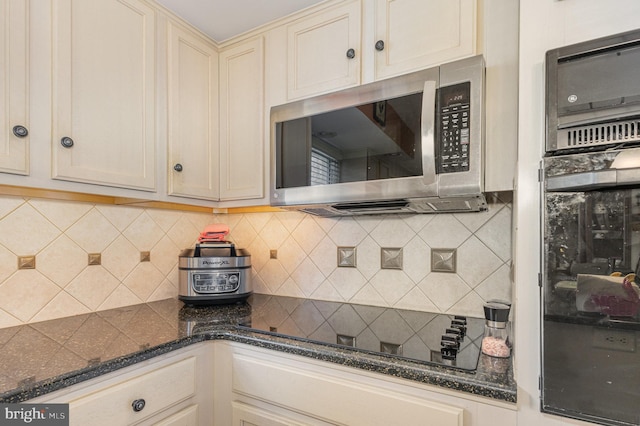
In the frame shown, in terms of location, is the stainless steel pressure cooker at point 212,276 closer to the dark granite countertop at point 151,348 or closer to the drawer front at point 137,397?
the dark granite countertop at point 151,348

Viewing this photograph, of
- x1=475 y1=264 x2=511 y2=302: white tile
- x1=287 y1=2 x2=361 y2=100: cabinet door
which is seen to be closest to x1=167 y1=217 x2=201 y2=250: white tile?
x1=287 y1=2 x2=361 y2=100: cabinet door

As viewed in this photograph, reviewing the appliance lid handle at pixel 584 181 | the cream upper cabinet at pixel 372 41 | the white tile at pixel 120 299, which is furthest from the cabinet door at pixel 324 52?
the white tile at pixel 120 299

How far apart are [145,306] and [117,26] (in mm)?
1143

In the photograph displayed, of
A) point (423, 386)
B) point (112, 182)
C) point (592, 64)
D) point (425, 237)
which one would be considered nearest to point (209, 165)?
point (112, 182)

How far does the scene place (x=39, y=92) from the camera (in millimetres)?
1022

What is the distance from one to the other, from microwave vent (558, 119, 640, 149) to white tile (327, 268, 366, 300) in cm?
99

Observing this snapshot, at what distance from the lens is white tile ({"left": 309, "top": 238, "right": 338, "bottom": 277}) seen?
156 cm

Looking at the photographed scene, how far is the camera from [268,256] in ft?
5.72

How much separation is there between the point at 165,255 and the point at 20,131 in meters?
0.81

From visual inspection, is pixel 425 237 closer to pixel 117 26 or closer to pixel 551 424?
pixel 551 424

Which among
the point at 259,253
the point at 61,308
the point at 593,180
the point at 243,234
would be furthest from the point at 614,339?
the point at 61,308

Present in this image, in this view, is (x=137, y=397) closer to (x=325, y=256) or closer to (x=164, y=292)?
(x=164, y=292)

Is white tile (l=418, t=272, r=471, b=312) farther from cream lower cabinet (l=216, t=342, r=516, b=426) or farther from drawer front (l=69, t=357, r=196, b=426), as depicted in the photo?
drawer front (l=69, t=357, r=196, b=426)

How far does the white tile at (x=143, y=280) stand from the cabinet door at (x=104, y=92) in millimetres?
437
